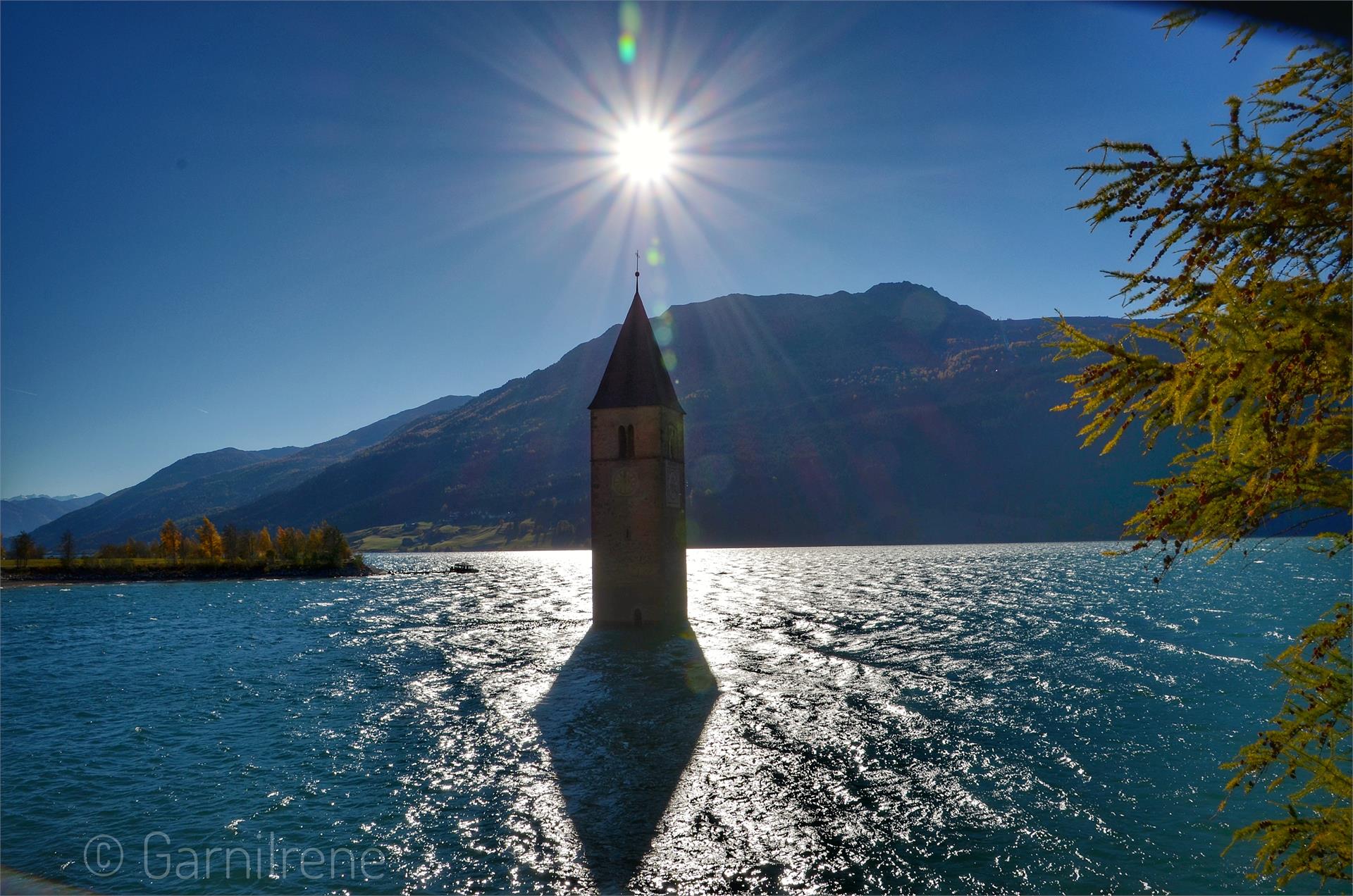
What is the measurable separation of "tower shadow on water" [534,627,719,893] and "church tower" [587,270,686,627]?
15.7ft

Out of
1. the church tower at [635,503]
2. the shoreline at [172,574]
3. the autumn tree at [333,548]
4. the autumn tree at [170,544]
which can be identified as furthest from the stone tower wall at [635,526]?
the autumn tree at [170,544]

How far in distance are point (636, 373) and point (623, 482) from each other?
7912mm

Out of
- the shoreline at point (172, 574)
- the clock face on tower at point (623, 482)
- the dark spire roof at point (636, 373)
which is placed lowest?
the shoreline at point (172, 574)

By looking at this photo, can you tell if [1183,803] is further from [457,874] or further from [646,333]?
[646,333]

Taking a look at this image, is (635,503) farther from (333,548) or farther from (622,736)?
(333,548)

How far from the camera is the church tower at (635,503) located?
47.6 meters

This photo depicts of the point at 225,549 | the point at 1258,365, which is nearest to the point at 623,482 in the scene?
the point at 1258,365

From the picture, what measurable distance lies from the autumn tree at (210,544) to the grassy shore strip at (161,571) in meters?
6.96

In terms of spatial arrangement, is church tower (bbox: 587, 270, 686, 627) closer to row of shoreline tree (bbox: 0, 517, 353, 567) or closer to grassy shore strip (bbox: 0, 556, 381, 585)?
grassy shore strip (bbox: 0, 556, 381, 585)

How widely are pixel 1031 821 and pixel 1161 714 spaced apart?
13376 mm

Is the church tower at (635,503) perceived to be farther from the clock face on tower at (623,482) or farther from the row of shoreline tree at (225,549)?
the row of shoreline tree at (225,549)

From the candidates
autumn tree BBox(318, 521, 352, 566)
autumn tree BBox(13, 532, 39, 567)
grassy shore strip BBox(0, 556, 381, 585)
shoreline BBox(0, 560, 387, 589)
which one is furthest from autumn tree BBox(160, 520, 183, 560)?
autumn tree BBox(318, 521, 352, 566)

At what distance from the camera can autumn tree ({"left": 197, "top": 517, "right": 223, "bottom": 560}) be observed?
14538 centimetres

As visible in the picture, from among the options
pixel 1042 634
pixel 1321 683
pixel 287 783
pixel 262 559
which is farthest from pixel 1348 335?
pixel 262 559
